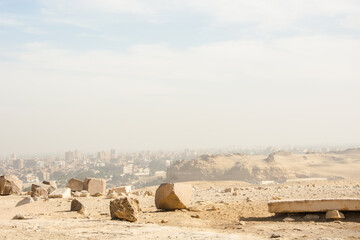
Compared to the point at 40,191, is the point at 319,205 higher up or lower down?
higher up

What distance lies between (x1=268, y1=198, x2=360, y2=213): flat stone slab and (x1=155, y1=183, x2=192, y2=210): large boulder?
2.55 m

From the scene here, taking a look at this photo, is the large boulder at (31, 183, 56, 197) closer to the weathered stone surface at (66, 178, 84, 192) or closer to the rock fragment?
the weathered stone surface at (66, 178, 84, 192)

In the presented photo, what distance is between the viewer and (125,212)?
9.68 m

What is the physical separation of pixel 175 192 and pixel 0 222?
4.25m

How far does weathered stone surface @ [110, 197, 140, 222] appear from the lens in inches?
379

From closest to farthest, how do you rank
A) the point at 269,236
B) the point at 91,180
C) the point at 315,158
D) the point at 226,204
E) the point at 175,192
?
the point at 269,236
the point at 175,192
the point at 226,204
the point at 91,180
the point at 315,158

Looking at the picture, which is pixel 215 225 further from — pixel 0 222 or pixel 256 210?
pixel 0 222

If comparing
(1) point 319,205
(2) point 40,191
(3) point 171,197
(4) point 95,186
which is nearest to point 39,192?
(2) point 40,191

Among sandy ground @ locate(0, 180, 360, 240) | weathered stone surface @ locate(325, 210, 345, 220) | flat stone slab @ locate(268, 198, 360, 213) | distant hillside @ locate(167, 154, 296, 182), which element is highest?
flat stone slab @ locate(268, 198, 360, 213)

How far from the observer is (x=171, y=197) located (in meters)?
11.3

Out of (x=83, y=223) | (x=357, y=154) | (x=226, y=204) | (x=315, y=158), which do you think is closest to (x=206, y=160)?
(x=315, y=158)

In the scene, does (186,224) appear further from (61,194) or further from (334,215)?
(61,194)

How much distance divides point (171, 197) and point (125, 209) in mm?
1875

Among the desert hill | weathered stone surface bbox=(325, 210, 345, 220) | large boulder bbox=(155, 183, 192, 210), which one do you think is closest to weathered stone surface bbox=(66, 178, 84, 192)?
large boulder bbox=(155, 183, 192, 210)
